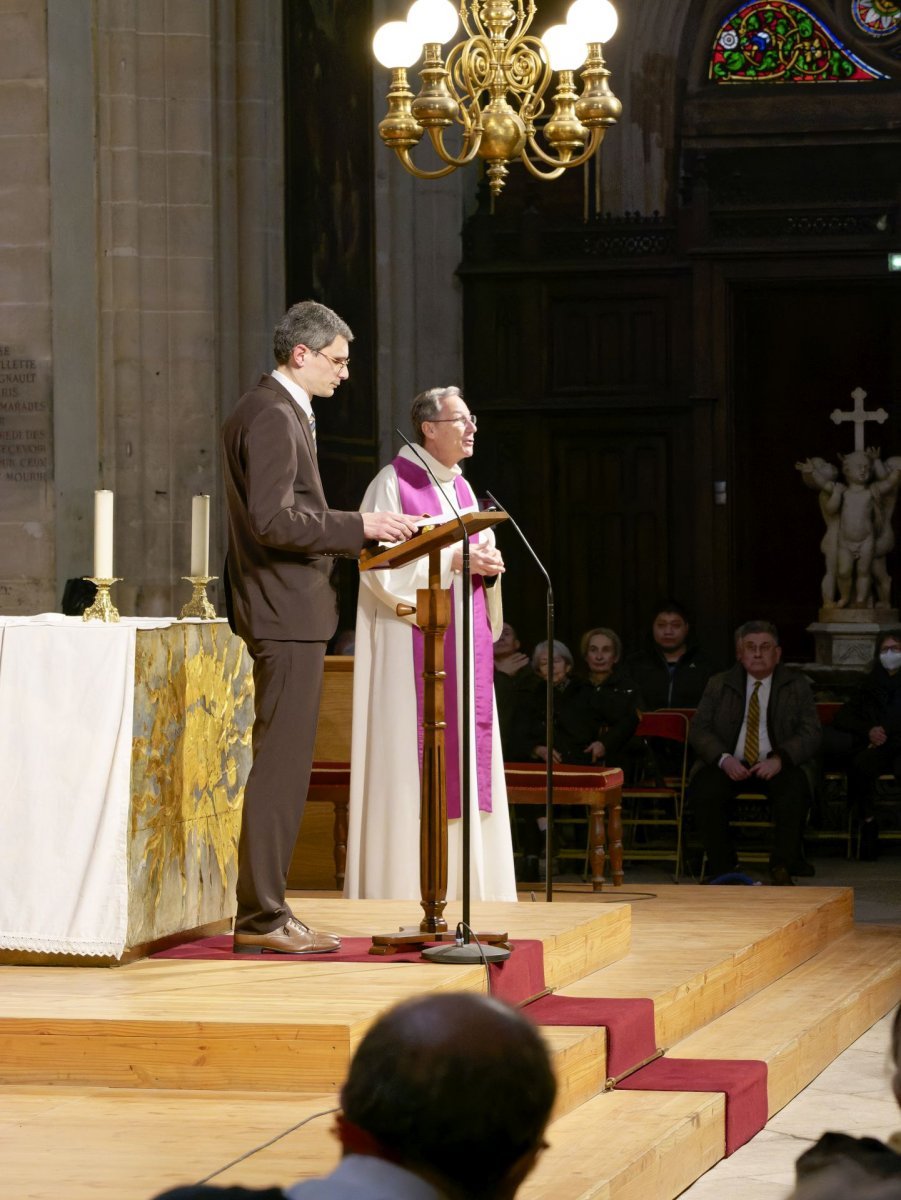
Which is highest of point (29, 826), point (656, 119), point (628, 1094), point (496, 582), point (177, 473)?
point (656, 119)

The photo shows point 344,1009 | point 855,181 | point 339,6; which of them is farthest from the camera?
point 855,181

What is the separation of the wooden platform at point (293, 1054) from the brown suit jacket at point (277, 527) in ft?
2.99

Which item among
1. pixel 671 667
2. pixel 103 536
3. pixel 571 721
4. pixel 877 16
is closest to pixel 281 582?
pixel 103 536

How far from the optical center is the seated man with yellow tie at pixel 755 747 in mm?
9953

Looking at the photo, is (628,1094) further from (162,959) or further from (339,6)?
(339,6)

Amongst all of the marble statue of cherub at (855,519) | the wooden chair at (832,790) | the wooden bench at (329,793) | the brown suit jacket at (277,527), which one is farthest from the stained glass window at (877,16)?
the brown suit jacket at (277,527)

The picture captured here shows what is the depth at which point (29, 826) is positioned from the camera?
17.8 ft

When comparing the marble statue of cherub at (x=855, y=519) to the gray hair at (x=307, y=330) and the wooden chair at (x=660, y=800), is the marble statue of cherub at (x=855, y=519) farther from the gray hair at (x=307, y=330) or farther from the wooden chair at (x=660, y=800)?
the gray hair at (x=307, y=330)

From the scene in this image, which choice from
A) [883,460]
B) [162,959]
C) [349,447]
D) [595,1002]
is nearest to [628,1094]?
[595,1002]

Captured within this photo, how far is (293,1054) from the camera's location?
15.1 ft

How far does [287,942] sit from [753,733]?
→ 5.23m

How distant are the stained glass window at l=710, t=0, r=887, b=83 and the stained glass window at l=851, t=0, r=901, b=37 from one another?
0.24 metres

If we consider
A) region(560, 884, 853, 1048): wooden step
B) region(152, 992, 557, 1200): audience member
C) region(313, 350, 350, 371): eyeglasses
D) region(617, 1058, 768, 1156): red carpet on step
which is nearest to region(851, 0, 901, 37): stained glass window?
region(560, 884, 853, 1048): wooden step

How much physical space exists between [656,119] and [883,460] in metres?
3.22
